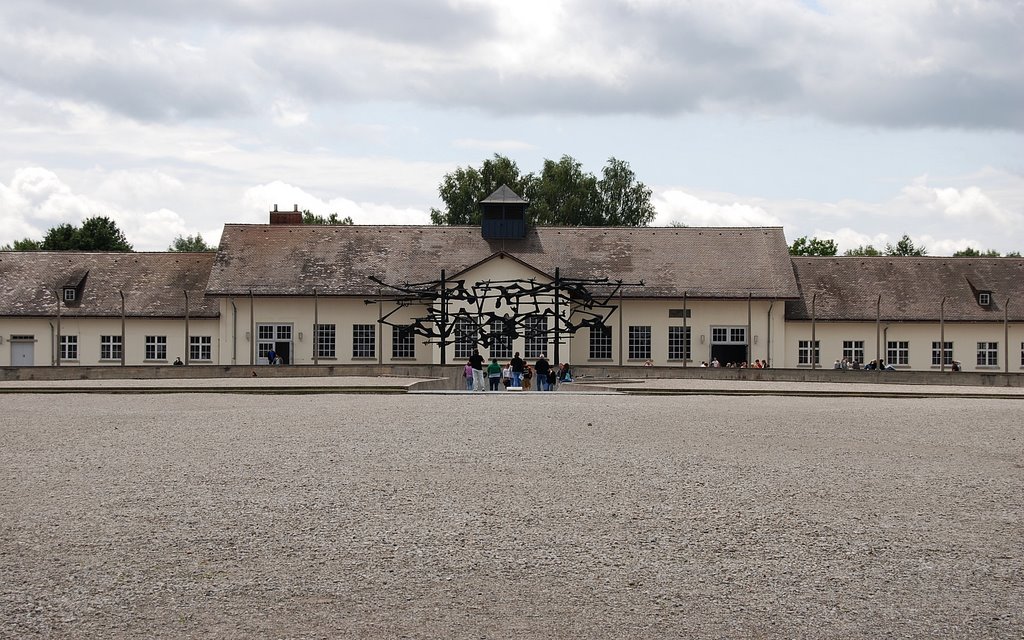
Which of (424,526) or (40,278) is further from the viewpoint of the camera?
(40,278)

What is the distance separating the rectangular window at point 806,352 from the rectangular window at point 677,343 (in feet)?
16.4

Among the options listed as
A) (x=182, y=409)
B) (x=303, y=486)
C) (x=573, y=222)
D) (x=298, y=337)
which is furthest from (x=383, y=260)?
(x=303, y=486)

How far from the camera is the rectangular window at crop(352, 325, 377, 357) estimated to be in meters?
54.6

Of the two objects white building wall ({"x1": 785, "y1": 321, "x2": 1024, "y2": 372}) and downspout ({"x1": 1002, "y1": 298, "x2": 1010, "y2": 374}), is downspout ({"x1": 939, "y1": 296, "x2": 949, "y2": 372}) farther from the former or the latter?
downspout ({"x1": 1002, "y1": 298, "x2": 1010, "y2": 374})

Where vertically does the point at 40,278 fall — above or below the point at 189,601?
above

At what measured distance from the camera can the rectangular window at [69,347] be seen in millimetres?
54156

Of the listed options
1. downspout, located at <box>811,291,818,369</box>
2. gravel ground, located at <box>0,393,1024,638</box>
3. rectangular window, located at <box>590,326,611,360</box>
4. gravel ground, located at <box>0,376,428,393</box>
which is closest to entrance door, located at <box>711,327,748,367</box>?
downspout, located at <box>811,291,818,369</box>

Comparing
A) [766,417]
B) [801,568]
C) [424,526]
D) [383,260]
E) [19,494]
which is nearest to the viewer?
[801,568]

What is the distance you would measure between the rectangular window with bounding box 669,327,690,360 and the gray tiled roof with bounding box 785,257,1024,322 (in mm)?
4806

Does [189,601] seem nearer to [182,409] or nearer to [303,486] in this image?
[303,486]

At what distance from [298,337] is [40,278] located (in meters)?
12.7

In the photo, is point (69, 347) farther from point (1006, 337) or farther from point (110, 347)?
point (1006, 337)

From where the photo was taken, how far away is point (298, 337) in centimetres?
5428

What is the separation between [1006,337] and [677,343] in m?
13.6
